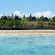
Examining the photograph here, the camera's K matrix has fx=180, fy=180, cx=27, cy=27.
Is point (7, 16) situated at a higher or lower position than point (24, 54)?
higher

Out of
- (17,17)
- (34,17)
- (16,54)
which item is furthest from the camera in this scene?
(34,17)

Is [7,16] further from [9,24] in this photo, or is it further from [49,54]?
[49,54]

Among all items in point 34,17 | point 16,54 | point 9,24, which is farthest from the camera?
point 34,17

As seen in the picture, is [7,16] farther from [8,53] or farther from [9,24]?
[8,53]

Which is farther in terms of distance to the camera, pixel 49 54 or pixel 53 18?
pixel 53 18

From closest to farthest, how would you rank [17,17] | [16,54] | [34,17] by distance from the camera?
[16,54] < [17,17] < [34,17]

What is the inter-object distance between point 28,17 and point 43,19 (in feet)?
33.7

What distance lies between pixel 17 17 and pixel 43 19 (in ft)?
52.6

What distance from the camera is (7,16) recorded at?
330ft

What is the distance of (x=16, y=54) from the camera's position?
17.0m

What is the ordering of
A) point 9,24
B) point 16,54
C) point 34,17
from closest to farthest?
point 16,54
point 9,24
point 34,17

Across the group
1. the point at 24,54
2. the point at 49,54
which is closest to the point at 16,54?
the point at 24,54

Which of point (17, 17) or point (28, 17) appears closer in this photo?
point (17, 17)

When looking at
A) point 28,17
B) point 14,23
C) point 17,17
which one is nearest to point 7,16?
point 17,17
